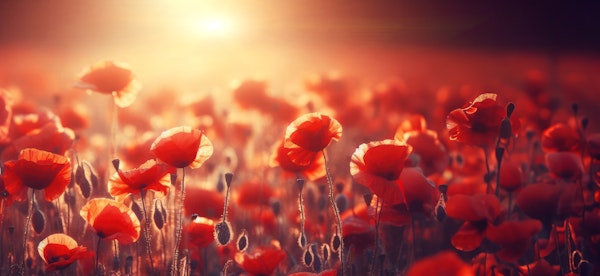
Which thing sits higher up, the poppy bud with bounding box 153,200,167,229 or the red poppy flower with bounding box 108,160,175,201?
the red poppy flower with bounding box 108,160,175,201

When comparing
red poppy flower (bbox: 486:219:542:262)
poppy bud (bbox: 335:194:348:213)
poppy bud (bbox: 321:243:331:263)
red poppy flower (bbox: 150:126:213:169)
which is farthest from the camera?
poppy bud (bbox: 335:194:348:213)

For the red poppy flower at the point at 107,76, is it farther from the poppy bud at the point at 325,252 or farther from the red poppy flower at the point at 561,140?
the red poppy flower at the point at 561,140

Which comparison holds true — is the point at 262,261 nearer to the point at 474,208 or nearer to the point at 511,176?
the point at 474,208

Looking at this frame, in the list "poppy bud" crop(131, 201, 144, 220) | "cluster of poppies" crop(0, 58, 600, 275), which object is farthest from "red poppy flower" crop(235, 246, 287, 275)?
"poppy bud" crop(131, 201, 144, 220)

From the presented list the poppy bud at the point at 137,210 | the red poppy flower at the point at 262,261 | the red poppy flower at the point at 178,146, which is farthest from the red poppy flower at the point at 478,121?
the poppy bud at the point at 137,210

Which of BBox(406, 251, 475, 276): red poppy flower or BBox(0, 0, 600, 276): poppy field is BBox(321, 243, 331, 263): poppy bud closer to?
BBox(0, 0, 600, 276): poppy field

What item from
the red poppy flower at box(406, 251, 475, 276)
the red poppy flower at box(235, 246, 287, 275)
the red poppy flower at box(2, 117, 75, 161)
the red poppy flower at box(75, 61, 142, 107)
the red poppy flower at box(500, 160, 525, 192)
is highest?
the red poppy flower at box(75, 61, 142, 107)

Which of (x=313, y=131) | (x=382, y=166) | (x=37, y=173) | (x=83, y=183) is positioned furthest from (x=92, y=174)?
(x=382, y=166)
